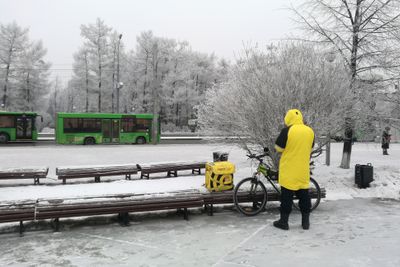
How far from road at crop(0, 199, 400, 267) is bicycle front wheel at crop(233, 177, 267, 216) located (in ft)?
0.60

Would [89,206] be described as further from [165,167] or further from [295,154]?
[165,167]

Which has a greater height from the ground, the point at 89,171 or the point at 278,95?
the point at 278,95

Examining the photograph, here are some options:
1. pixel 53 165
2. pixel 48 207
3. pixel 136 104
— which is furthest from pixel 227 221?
pixel 136 104

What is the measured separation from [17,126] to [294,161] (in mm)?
25820

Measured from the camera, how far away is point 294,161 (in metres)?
6.02

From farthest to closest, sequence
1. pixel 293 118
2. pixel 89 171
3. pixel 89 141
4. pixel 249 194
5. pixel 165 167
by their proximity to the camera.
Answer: pixel 89 141 < pixel 165 167 < pixel 89 171 < pixel 249 194 < pixel 293 118

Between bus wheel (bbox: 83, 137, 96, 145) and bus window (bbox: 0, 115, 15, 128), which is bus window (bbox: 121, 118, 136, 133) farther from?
bus window (bbox: 0, 115, 15, 128)

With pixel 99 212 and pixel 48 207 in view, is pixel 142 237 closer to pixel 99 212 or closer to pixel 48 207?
pixel 99 212

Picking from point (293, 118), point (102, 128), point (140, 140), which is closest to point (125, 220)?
point (293, 118)

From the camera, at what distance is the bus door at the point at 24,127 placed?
27266 mm

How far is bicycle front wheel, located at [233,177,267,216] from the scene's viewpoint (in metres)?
7.04

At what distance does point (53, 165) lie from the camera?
580 inches

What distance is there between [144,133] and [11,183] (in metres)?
18.5

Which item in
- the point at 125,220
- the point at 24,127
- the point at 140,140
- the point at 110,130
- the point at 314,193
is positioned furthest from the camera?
the point at 140,140
